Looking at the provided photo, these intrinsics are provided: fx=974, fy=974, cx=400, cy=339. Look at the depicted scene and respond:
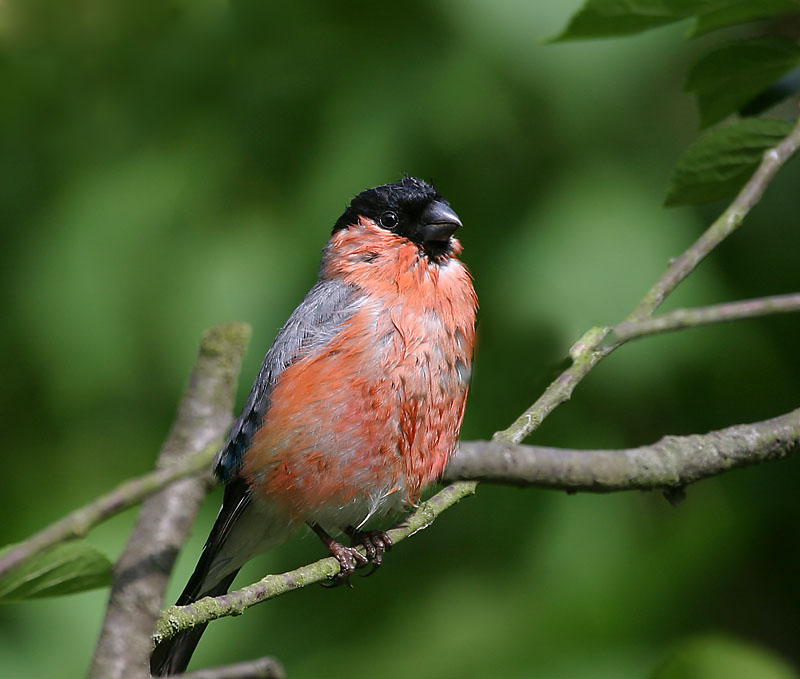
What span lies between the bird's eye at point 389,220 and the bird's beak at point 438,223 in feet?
0.37

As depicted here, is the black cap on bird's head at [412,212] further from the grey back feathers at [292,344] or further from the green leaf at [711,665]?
the green leaf at [711,665]

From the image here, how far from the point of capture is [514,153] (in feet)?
12.6

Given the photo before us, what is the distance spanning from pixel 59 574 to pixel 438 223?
2.01m

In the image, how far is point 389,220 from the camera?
330cm

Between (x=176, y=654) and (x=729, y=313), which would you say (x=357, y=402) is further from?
(x=729, y=313)

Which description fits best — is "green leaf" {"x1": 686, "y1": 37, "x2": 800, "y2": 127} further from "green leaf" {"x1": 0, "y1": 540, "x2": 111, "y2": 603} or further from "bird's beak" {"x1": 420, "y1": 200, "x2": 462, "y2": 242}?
"green leaf" {"x1": 0, "y1": 540, "x2": 111, "y2": 603}

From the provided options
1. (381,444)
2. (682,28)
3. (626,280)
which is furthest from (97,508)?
(682,28)

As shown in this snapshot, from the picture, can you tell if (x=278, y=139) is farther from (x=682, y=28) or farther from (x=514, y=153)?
(x=682, y=28)

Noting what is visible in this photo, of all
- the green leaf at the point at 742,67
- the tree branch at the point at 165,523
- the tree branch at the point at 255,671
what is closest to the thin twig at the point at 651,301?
the green leaf at the point at 742,67

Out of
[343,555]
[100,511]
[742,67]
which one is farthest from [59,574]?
[742,67]

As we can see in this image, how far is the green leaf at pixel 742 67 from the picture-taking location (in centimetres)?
237

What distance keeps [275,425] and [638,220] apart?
1.57 m

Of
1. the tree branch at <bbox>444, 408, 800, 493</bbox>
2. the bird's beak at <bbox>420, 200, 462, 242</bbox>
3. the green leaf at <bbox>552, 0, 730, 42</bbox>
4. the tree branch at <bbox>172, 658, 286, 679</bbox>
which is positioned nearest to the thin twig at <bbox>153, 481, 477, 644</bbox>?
the tree branch at <bbox>444, 408, 800, 493</bbox>

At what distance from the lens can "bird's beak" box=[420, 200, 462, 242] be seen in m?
3.15
